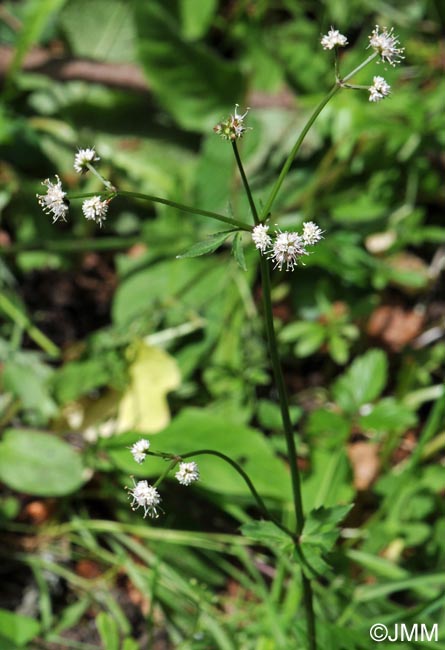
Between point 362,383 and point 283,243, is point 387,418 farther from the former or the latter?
point 283,243

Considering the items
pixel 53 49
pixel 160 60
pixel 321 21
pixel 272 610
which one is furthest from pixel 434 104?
pixel 272 610

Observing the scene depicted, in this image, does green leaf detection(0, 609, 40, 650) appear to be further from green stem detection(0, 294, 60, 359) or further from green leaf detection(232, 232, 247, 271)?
green leaf detection(232, 232, 247, 271)

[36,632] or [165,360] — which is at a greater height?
[165,360]

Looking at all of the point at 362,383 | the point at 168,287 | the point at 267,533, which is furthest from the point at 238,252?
the point at 168,287

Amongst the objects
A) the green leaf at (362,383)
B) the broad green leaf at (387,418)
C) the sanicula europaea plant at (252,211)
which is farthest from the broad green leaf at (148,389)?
the sanicula europaea plant at (252,211)

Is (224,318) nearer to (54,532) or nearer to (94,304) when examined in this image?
(94,304)

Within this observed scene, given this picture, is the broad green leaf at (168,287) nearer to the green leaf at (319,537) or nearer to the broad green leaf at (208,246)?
the green leaf at (319,537)
